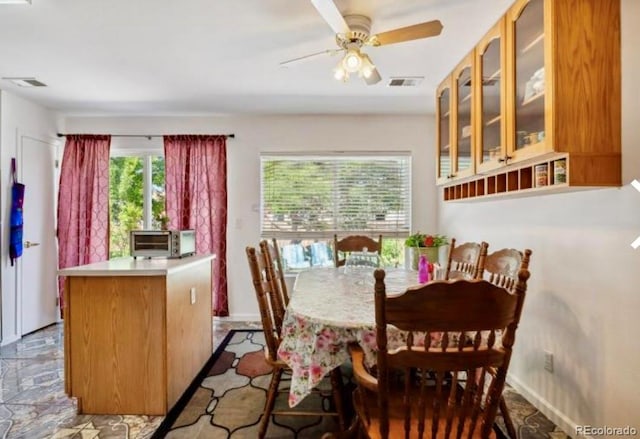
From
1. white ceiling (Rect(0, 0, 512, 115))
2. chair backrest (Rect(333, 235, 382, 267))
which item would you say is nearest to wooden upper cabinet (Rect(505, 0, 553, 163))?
white ceiling (Rect(0, 0, 512, 115))

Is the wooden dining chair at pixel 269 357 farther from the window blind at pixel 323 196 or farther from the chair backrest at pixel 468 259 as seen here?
the window blind at pixel 323 196

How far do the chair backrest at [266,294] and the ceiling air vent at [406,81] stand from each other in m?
1.92

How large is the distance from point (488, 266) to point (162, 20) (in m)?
2.35

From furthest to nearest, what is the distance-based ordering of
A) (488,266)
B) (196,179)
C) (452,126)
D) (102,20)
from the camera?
(196,179), (452,126), (102,20), (488,266)

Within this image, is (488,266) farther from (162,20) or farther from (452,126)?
(162,20)

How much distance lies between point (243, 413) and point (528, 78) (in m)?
2.45

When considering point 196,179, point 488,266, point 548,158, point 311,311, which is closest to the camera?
point 311,311

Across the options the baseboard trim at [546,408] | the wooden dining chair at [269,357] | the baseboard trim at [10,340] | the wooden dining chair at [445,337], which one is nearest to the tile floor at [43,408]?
the baseboard trim at [10,340]

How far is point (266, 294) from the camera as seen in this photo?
191 centimetres

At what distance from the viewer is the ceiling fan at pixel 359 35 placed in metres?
1.75

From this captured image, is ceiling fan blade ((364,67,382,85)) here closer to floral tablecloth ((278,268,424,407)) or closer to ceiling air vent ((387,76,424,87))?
ceiling air vent ((387,76,424,87))

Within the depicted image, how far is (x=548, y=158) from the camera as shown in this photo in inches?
67.9

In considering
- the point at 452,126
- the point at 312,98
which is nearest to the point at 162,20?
the point at 312,98

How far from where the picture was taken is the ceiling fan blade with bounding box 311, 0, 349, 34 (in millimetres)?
1577
